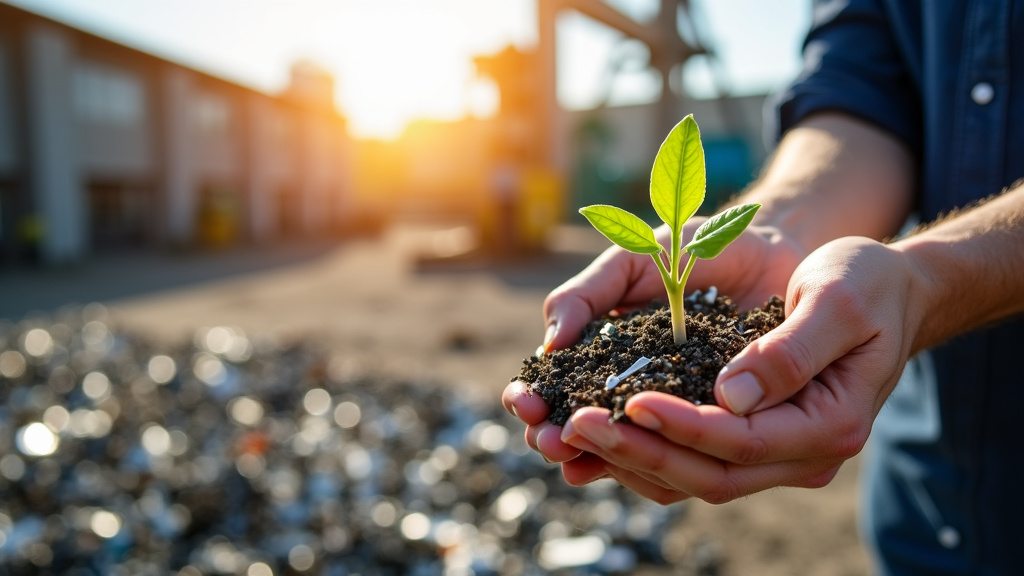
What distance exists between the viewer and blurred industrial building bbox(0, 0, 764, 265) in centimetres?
1200

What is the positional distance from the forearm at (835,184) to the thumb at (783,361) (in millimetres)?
541

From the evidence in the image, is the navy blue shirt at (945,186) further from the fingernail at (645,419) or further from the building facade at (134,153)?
the building facade at (134,153)

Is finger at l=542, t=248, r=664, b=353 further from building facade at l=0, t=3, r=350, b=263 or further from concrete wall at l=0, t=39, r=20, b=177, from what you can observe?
concrete wall at l=0, t=39, r=20, b=177

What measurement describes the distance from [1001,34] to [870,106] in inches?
11.2

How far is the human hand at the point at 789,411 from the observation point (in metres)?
0.92

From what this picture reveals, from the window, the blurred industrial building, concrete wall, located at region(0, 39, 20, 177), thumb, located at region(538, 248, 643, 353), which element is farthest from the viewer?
the window

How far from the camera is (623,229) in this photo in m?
1.17

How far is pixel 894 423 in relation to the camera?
1.80 metres

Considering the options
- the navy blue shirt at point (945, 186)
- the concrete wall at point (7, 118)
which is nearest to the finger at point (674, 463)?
the navy blue shirt at point (945, 186)

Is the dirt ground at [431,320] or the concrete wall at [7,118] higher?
the concrete wall at [7,118]

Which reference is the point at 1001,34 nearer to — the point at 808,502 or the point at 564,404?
the point at 564,404

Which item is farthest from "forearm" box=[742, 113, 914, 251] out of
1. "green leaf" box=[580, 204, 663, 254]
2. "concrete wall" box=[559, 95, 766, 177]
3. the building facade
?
"concrete wall" box=[559, 95, 766, 177]

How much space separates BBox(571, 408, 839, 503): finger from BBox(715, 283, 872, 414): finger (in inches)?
3.6

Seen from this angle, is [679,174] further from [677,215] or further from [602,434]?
[602,434]
